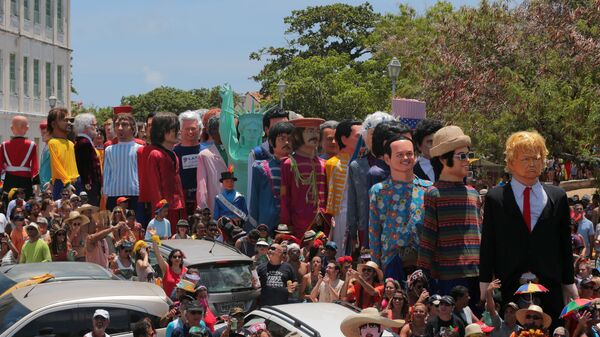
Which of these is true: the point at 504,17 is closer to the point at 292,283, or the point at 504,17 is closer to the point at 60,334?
the point at 292,283

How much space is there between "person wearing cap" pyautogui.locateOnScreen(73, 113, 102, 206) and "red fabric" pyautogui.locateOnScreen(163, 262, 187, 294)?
14.6ft

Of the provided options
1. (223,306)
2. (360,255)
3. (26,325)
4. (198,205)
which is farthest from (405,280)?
(198,205)

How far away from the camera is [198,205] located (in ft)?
53.6

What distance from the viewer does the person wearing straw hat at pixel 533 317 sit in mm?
8797

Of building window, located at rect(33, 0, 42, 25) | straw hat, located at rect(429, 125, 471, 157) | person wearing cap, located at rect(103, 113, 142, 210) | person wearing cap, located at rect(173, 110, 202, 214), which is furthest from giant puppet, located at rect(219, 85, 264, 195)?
building window, located at rect(33, 0, 42, 25)

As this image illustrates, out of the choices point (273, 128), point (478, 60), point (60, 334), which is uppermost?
point (478, 60)

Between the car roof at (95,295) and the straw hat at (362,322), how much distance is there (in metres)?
2.58

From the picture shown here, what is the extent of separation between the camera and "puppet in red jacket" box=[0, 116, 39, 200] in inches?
744

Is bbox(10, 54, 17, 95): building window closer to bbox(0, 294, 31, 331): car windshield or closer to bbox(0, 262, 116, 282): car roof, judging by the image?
bbox(0, 262, 116, 282): car roof

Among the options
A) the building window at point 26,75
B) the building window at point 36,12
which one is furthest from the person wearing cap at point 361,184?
the building window at point 36,12

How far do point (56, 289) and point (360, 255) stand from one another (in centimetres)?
306

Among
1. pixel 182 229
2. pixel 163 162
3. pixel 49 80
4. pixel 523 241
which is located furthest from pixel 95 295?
pixel 49 80

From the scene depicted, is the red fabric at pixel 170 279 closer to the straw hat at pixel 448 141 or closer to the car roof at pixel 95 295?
the car roof at pixel 95 295

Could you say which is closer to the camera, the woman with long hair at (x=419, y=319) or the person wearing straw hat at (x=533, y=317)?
the person wearing straw hat at (x=533, y=317)
